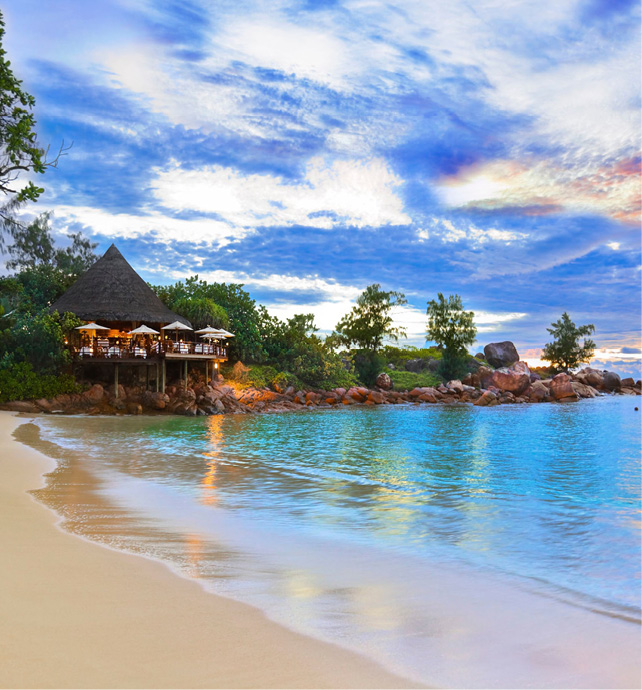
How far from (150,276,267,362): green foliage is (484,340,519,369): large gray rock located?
1477 inches

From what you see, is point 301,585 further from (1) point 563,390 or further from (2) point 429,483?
(1) point 563,390

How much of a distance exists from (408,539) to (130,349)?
28.7m

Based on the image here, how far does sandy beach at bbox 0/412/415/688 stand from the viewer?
295 cm

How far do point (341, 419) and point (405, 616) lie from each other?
83.0ft

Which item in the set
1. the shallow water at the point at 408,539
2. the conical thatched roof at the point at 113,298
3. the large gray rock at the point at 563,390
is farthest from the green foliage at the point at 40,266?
the large gray rock at the point at 563,390

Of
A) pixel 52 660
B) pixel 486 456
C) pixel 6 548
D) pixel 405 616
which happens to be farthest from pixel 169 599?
pixel 486 456

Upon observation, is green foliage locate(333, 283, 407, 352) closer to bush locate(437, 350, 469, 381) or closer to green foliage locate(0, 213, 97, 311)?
bush locate(437, 350, 469, 381)

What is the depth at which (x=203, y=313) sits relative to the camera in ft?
127

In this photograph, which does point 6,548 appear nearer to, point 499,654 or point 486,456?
point 499,654

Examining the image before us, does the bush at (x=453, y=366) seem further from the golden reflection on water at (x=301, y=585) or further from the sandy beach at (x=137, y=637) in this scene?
the sandy beach at (x=137, y=637)

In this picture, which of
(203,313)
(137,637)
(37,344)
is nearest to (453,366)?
(203,313)

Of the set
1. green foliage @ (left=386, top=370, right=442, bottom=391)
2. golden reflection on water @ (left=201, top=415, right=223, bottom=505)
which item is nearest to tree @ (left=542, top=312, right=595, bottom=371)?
green foliage @ (left=386, top=370, right=442, bottom=391)

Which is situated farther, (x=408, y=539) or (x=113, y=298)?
(x=113, y=298)

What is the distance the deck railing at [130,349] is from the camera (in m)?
32.4
